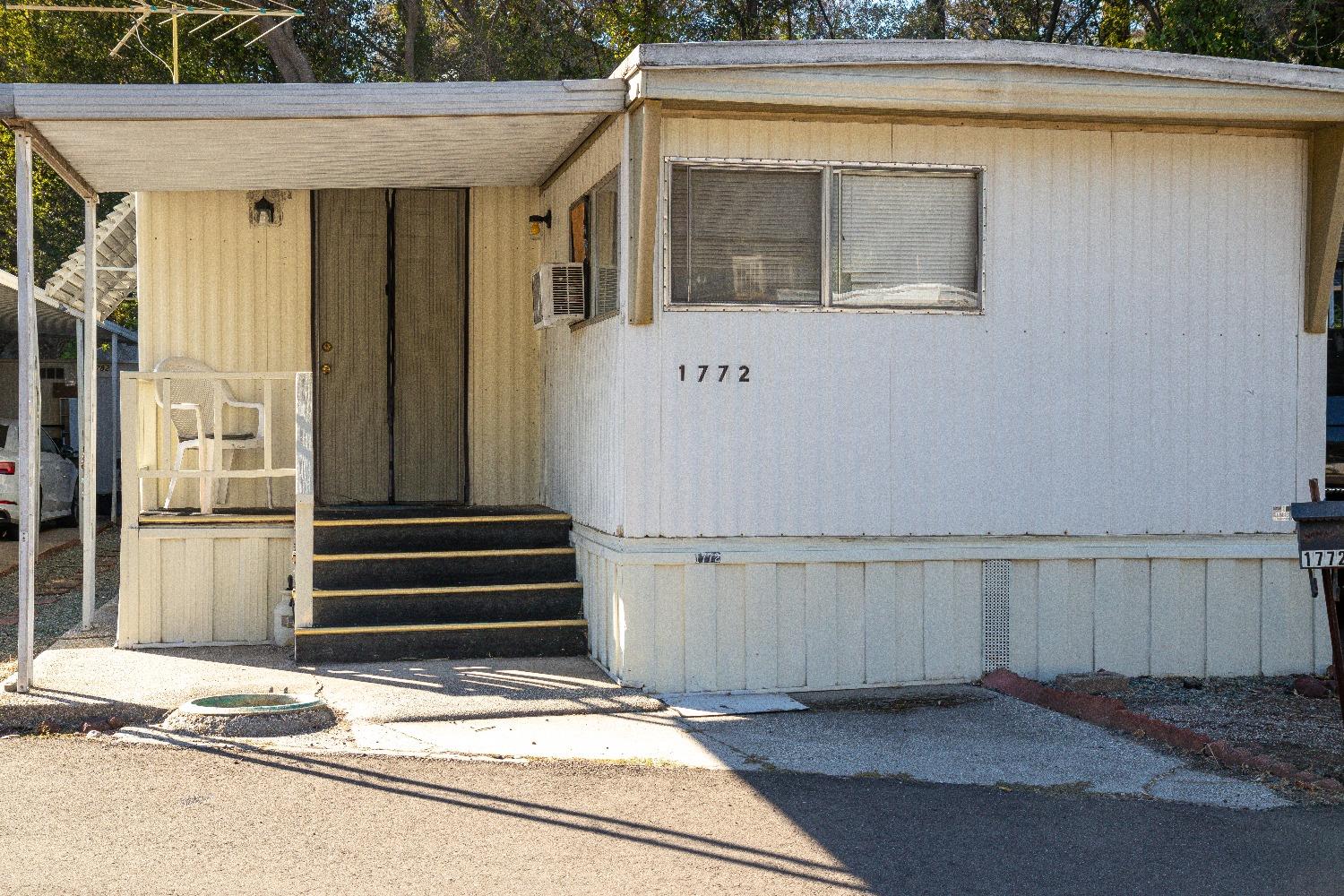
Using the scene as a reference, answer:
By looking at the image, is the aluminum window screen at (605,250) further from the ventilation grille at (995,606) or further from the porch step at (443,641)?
the ventilation grille at (995,606)

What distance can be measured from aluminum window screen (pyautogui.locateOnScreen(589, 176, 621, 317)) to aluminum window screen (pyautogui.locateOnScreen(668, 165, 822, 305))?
15.4 inches

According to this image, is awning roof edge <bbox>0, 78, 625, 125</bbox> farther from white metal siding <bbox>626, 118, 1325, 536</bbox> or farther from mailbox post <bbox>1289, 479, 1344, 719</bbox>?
mailbox post <bbox>1289, 479, 1344, 719</bbox>

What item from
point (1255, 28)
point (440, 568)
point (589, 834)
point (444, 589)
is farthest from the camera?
point (1255, 28)

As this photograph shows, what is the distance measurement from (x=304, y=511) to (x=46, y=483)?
8991mm

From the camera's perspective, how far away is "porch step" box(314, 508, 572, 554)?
27.0ft

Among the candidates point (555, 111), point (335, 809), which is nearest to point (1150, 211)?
point (555, 111)

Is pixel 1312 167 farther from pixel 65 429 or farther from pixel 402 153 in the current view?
pixel 65 429

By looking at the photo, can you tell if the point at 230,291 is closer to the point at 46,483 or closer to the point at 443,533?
the point at 443,533

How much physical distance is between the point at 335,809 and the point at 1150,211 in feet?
17.0

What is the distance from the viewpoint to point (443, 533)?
832 centimetres

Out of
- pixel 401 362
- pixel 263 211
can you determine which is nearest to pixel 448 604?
pixel 401 362

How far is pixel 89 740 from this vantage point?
6105mm

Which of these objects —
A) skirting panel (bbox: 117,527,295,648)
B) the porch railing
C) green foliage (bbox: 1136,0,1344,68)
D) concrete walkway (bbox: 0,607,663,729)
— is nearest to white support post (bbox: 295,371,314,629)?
concrete walkway (bbox: 0,607,663,729)

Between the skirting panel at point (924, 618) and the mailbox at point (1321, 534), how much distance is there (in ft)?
6.68
